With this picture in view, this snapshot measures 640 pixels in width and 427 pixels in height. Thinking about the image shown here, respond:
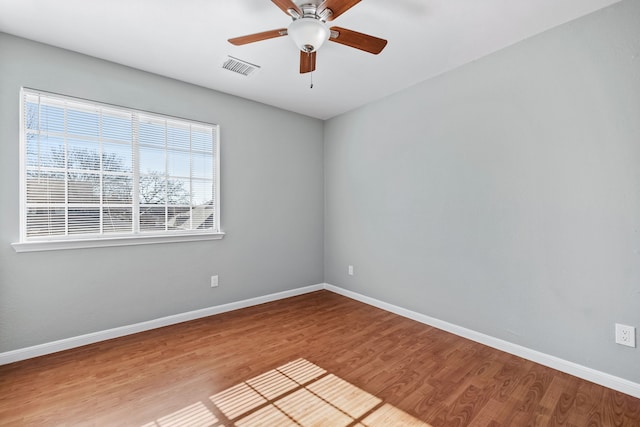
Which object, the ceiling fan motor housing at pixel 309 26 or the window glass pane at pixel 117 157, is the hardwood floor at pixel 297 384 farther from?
the ceiling fan motor housing at pixel 309 26

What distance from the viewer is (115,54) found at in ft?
8.41

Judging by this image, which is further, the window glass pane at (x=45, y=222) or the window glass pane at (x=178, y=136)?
the window glass pane at (x=178, y=136)

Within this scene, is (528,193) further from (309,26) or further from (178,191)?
(178,191)

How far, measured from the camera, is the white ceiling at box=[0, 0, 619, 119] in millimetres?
1971

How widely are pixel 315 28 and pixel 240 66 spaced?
1262mm

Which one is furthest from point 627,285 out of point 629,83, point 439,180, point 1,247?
point 1,247

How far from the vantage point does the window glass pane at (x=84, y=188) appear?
251 cm

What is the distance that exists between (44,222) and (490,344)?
404 centimetres

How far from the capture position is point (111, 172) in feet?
8.84

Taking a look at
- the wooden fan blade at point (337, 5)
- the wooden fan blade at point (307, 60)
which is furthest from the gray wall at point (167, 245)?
the wooden fan blade at point (337, 5)

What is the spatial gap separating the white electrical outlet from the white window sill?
3.54m

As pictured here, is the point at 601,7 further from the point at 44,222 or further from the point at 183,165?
the point at 44,222

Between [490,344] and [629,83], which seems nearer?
[629,83]

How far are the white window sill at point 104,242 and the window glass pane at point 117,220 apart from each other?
0.11 m
